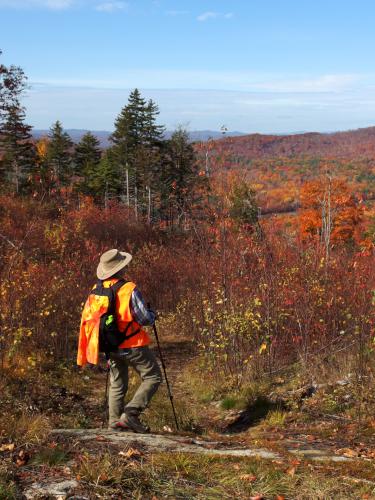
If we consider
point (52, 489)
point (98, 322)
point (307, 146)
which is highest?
point (307, 146)

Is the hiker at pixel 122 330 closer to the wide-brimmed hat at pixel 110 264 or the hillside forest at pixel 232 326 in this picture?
the wide-brimmed hat at pixel 110 264

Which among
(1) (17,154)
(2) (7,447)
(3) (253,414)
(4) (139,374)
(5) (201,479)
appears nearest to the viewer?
(5) (201,479)

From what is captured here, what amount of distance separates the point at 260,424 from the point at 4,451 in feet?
11.9

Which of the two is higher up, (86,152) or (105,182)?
(86,152)

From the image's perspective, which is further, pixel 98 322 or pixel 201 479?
pixel 98 322

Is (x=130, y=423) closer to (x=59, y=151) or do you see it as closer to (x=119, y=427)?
(x=119, y=427)

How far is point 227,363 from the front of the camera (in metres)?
8.38

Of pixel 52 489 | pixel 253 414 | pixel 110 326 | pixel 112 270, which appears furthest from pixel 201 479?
pixel 253 414

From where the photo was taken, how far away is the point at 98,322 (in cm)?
499

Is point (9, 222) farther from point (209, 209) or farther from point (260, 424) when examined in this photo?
point (260, 424)

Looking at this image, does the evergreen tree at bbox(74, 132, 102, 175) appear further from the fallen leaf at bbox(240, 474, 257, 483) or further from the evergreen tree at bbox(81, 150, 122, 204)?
the fallen leaf at bbox(240, 474, 257, 483)

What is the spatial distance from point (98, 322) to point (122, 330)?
0.26 meters

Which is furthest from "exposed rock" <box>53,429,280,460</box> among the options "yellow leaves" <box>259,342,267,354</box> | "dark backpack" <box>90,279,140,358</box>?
"yellow leaves" <box>259,342,267,354</box>

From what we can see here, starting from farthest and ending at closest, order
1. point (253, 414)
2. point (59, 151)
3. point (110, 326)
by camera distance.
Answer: point (59, 151)
point (253, 414)
point (110, 326)
